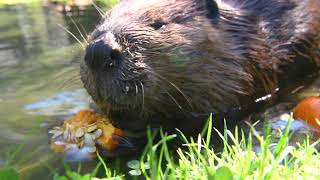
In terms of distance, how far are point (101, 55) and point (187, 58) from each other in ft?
1.69

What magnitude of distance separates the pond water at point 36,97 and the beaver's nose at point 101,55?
12.0 inches

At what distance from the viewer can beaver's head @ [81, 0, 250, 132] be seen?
95.8 inches

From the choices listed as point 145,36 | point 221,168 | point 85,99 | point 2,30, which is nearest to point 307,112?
point 145,36

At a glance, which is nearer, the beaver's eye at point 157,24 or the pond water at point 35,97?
the pond water at point 35,97

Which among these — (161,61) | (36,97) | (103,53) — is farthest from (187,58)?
(36,97)

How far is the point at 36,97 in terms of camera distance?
3.64 m

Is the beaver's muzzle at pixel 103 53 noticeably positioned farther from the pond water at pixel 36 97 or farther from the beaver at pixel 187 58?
the pond water at pixel 36 97

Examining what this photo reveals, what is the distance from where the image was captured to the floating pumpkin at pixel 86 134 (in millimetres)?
2529

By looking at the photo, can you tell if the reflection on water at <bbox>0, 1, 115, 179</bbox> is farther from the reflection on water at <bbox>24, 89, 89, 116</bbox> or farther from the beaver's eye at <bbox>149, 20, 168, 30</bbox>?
the beaver's eye at <bbox>149, 20, 168, 30</bbox>

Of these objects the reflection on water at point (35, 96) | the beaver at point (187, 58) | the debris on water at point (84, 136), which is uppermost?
the beaver at point (187, 58)

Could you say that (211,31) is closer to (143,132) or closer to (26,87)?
(143,132)

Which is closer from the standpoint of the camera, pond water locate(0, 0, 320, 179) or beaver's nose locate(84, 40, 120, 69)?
beaver's nose locate(84, 40, 120, 69)

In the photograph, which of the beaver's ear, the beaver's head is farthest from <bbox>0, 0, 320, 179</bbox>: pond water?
the beaver's ear

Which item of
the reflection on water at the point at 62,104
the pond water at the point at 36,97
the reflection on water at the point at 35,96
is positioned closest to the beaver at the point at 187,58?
the pond water at the point at 36,97
